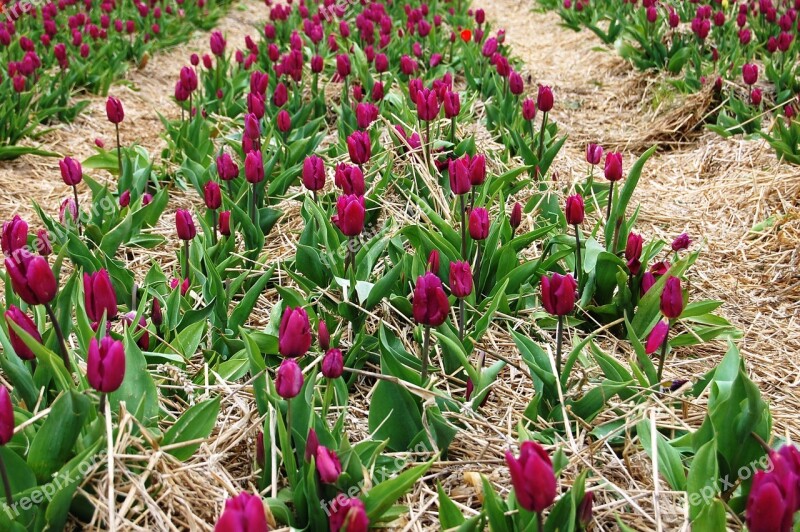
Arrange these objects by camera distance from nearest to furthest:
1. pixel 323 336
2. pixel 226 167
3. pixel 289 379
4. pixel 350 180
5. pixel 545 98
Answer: pixel 289 379 → pixel 323 336 → pixel 350 180 → pixel 226 167 → pixel 545 98

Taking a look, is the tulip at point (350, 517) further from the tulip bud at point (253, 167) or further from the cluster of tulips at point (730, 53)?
the cluster of tulips at point (730, 53)

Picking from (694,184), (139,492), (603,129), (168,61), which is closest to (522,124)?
(694,184)

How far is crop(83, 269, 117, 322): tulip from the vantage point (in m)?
1.73

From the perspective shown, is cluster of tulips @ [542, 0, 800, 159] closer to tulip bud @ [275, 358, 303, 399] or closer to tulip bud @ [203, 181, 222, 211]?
tulip bud @ [203, 181, 222, 211]

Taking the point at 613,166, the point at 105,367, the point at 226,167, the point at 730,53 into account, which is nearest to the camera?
the point at 105,367

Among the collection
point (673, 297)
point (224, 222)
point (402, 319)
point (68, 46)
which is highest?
point (673, 297)

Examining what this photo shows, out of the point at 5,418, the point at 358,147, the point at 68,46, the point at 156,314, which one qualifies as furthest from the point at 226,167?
the point at 68,46

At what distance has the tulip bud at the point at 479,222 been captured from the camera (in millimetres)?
2109

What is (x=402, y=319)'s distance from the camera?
94.9 inches

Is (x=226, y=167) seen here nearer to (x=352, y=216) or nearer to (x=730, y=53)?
(x=352, y=216)

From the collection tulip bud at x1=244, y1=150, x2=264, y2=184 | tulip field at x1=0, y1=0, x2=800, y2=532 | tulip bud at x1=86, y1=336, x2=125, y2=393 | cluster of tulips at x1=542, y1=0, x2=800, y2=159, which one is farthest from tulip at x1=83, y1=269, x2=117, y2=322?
cluster of tulips at x1=542, y1=0, x2=800, y2=159

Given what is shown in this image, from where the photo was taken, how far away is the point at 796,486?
1.18 metres

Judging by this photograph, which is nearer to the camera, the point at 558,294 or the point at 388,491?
the point at 388,491

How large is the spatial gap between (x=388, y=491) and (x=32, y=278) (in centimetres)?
84
